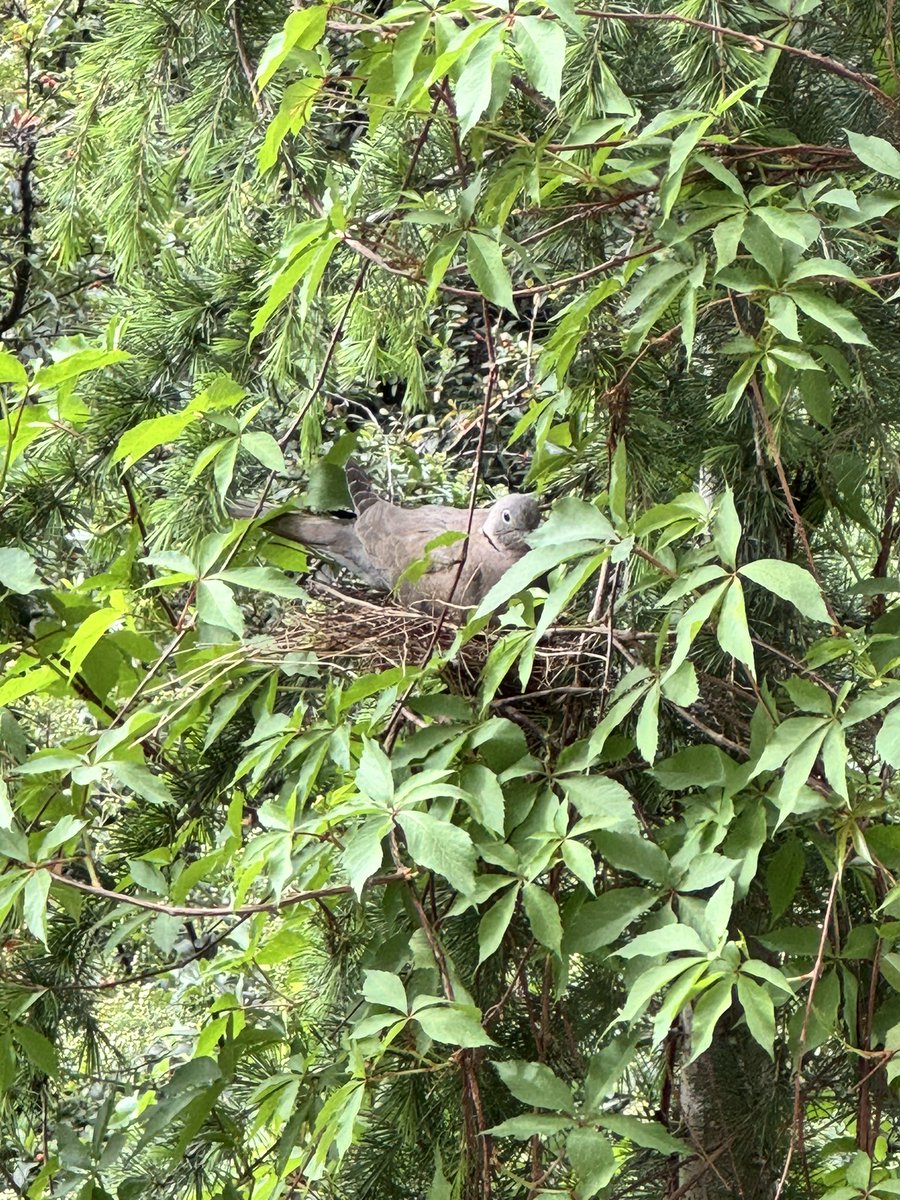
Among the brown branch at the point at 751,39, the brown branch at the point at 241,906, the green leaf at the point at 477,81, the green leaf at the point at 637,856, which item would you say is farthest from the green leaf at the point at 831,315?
the brown branch at the point at 241,906

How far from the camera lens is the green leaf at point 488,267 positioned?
4.09 ft

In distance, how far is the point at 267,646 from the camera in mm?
1446

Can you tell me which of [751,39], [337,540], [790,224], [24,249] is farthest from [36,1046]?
[24,249]

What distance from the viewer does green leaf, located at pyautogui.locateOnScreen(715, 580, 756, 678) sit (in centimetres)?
107

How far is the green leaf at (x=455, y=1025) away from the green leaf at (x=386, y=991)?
2 centimetres

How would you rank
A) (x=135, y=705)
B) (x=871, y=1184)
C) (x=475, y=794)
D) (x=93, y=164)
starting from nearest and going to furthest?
(x=871, y=1184) < (x=475, y=794) < (x=135, y=705) < (x=93, y=164)

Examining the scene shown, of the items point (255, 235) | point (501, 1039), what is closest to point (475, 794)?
point (501, 1039)

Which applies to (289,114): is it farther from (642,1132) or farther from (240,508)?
(642,1132)

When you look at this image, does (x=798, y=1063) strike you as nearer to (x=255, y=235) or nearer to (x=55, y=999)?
(x=55, y=999)

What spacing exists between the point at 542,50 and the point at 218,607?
560 millimetres

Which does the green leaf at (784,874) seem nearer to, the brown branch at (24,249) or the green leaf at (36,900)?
the green leaf at (36,900)

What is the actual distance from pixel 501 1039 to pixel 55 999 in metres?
0.53

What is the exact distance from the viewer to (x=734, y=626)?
1089 millimetres

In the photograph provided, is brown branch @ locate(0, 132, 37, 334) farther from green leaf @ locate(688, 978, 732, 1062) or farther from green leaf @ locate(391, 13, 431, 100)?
green leaf @ locate(688, 978, 732, 1062)
